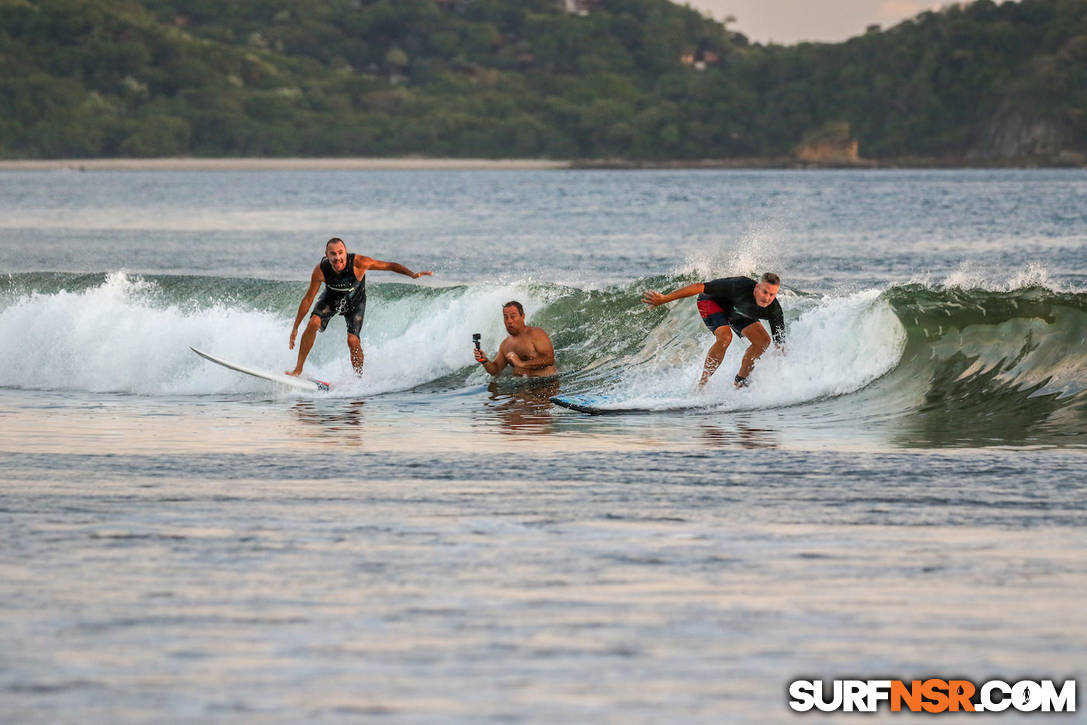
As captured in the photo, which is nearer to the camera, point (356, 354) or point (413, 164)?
point (356, 354)

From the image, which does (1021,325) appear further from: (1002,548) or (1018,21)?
(1018,21)

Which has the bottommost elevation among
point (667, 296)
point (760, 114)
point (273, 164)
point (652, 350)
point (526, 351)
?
point (652, 350)

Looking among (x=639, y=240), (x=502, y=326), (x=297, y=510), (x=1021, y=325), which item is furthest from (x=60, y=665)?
(x=639, y=240)

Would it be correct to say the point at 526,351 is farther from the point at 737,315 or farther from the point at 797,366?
the point at 797,366

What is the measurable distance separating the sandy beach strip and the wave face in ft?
538

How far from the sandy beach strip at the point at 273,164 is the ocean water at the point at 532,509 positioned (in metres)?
164

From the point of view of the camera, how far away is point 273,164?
184000 millimetres

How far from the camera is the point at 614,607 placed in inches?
301

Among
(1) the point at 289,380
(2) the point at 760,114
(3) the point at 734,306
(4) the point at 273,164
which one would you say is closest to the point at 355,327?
(1) the point at 289,380

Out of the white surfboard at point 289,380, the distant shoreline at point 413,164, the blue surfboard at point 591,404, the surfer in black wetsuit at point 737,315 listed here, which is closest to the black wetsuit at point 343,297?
the white surfboard at point 289,380

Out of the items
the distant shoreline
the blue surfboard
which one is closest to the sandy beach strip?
the distant shoreline

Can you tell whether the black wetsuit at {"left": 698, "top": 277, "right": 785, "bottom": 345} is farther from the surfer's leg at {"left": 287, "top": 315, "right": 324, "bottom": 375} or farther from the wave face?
the surfer's leg at {"left": 287, "top": 315, "right": 324, "bottom": 375}

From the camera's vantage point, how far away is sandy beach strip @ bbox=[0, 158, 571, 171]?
18475 cm

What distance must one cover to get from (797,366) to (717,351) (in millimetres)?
1140
